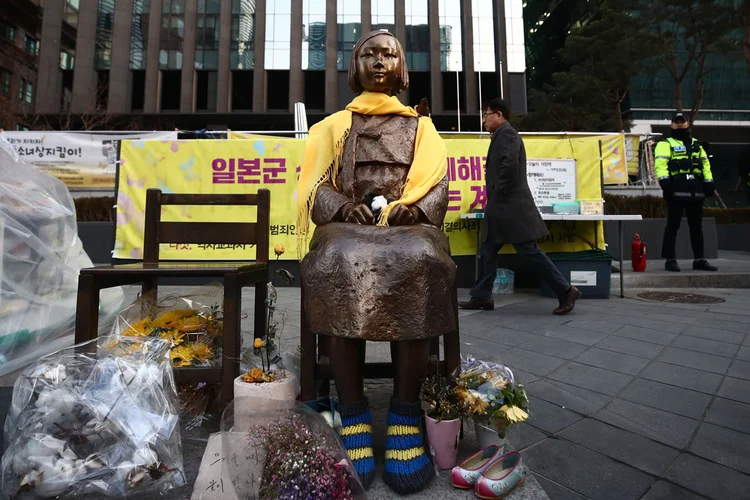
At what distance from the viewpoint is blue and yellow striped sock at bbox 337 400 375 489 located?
1482 millimetres

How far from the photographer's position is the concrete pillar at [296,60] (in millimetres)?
24766

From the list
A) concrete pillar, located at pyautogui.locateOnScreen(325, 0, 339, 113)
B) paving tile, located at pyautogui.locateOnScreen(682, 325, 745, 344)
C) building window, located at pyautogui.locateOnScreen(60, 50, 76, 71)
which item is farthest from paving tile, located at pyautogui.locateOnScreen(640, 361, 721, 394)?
building window, located at pyautogui.locateOnScreen(60, 50, 76, 71)

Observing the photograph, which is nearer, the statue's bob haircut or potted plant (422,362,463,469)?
potted plant (422,362,463,469)

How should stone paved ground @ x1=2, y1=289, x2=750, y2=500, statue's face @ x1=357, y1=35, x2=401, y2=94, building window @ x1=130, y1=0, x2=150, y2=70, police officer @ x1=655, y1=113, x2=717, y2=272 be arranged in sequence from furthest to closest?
1. building window @ x1=130, y1=0, x2=150, y2=70
2. police officer @ x1=655, y1=113, x2=717, y2=272
3. statue's face @ x1=357, y1=35, x2=401, y2=94
4. stone paved ground @ x1=2, y1=289, x2=750, y2=500

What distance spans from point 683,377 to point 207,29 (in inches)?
1136

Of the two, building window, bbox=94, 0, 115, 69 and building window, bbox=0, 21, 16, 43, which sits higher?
building window, bbox=0, 21, 16, 43

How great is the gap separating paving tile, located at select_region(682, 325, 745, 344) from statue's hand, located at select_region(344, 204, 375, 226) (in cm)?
320

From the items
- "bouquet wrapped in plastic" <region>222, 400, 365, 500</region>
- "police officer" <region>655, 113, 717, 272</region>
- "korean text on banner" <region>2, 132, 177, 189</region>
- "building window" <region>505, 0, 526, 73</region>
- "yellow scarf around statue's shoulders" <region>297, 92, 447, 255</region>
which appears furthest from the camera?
"building window" <region>505, 0, 526, 73</region>

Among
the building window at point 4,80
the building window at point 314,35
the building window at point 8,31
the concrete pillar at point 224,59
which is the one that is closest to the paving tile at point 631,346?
the building window at point 314,35

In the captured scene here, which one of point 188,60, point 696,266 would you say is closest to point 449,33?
point 188,60

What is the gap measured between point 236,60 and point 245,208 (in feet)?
75.4

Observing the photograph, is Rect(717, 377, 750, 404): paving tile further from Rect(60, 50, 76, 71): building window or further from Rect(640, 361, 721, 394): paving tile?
Rect(60, 50, 76, 71): building window

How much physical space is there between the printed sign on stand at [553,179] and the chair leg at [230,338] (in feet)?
16.1

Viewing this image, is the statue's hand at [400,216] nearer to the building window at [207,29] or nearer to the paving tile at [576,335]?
the paving tile at [576,335]
